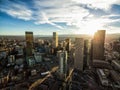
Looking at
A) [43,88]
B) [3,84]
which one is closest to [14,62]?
[3,84]

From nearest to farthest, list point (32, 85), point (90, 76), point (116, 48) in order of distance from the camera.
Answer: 1. point (32, 85)
2. point (90, 76)
3. point (116, 48)

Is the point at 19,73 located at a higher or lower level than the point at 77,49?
lower

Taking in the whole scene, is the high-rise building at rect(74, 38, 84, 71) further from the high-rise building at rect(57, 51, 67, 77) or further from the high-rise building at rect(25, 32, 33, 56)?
the high-rise building at rect(25, 32, 33, 56)

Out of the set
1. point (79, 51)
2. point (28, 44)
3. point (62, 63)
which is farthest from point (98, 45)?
point (28, 44)

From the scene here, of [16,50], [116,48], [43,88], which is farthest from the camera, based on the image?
[116,48]

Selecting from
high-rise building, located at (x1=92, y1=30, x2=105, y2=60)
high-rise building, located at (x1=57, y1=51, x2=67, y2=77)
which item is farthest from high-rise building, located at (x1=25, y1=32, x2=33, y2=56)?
high-rise building, located at (x1=92, y1=30, x2=105, y2=60)

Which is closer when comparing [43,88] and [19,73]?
[43,88]

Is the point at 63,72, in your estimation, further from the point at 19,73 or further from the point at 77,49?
the point at 19,73

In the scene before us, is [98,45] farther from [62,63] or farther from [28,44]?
[28,44]

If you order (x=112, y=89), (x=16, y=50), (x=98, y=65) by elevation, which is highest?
(x=16, y=50)
